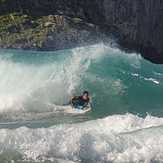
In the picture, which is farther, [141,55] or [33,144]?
[141,55]

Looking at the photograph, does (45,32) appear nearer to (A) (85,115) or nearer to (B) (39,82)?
(B) (39,82)

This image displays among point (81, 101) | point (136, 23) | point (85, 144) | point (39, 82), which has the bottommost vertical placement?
point (136, 23)

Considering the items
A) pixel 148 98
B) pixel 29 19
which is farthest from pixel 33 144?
pixel 29 19

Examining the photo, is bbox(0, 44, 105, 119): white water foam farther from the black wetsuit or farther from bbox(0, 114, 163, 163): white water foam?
bbox(0, 114, 163, 163): white water foam

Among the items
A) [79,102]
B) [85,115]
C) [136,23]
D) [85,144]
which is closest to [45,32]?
[136,23]

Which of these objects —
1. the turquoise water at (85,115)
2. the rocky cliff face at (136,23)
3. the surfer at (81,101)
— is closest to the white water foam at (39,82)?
the turquoise water at (85,115)

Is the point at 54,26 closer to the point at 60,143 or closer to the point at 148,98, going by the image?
the point at 148,98

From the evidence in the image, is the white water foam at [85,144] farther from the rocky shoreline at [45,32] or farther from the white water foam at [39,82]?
the rocky shoreline at [45,32]
